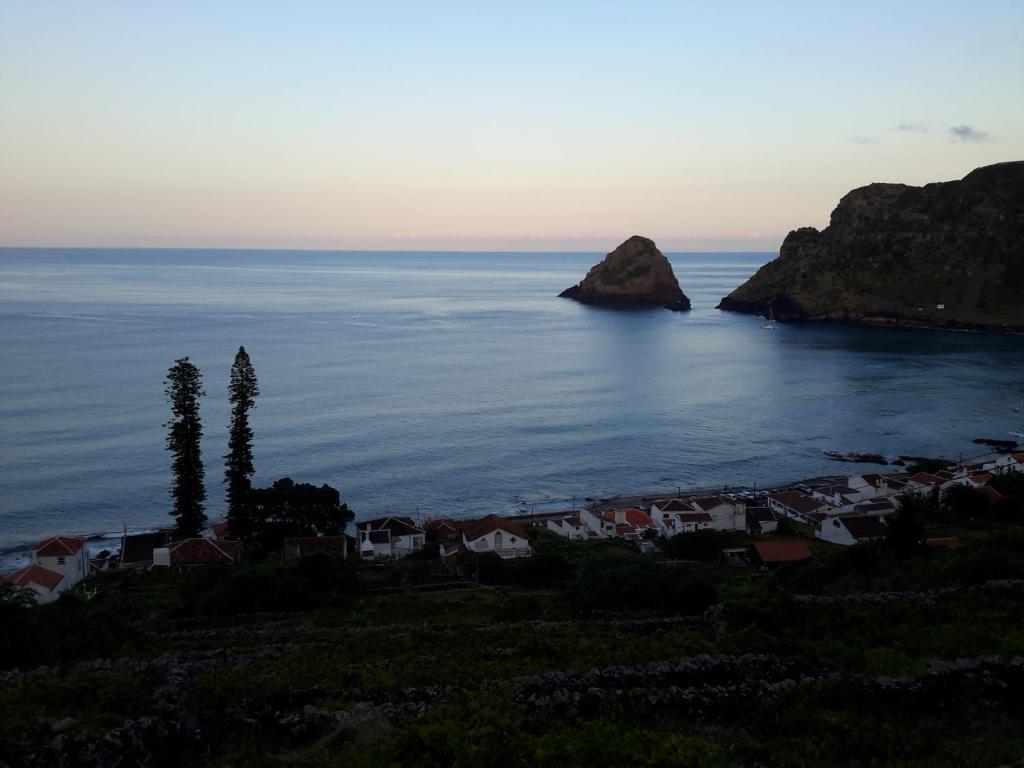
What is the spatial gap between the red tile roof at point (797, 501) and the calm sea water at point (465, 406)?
5282 mm

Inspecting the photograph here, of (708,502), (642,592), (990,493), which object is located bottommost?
(708,502)

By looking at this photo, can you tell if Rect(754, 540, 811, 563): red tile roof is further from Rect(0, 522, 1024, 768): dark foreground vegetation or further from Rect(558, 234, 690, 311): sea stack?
Rect(558, 234, 690, 311): sea stack

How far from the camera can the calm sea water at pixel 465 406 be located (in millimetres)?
49219

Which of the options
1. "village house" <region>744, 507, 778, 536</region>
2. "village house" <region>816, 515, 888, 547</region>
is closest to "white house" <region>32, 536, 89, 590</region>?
"village house" <region>744, 507, 778, 536</region>

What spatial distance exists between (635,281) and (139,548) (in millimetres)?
159768

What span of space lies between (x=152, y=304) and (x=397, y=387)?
9267cm

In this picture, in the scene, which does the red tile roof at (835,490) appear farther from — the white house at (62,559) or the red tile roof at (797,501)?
the white house at (62,559)

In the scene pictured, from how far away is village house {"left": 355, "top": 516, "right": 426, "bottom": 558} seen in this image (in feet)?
124

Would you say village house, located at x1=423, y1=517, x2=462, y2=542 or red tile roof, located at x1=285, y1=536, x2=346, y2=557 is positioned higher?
village house, located at x1=423, y1=517, x2=462, y2=542

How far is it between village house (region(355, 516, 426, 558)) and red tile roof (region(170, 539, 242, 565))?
5682 mm

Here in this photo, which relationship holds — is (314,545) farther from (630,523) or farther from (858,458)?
(858,458)

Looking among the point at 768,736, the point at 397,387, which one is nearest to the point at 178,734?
the point at 768,736

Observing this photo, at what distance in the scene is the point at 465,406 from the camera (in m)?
69.6

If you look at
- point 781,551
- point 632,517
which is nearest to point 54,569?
point 632,517
